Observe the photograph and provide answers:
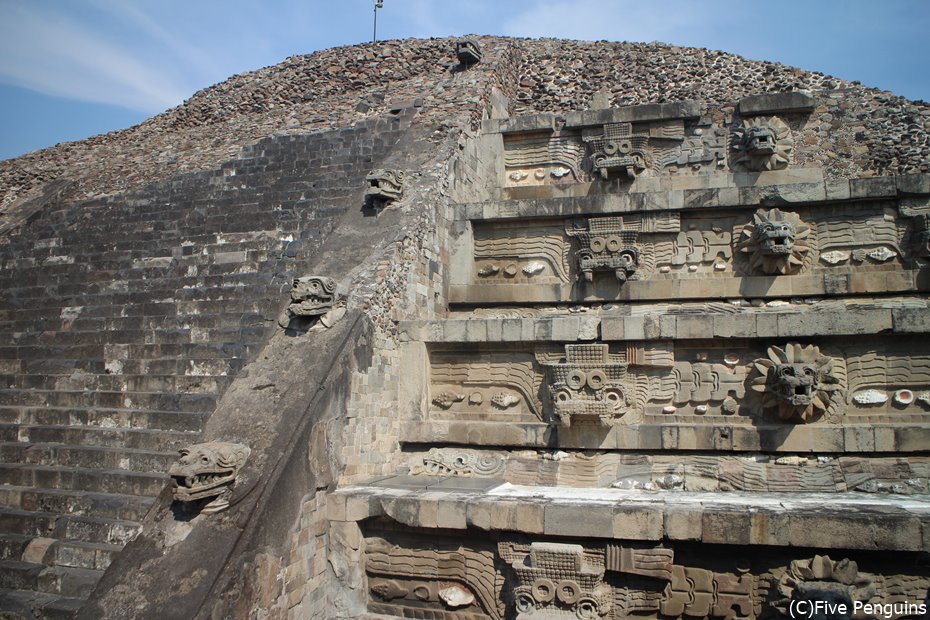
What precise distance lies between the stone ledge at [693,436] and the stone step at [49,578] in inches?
A: 137

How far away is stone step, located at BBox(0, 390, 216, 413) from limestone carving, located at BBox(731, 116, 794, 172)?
7.91 meters

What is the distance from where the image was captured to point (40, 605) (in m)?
5.70

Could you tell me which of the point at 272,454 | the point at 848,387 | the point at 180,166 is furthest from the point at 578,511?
the point at 180,166

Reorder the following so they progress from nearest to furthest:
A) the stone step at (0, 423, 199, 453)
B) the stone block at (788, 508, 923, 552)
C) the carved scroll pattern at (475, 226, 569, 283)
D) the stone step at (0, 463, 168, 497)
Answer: the stone block at (788, 508, 923, 552)
the stone step at (0, 463, 168, 497)
the stone step at (0, 423, 199, 453)
the carved scroll pattern at (475, 226, 569, 283)

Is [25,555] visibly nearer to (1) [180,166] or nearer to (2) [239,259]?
(2) [239,259]

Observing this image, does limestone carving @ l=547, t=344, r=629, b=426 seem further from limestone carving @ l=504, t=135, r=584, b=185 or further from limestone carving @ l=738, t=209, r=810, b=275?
limestone carving @ l=504, t=135, r=584, b=185

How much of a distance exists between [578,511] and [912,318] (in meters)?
4.16

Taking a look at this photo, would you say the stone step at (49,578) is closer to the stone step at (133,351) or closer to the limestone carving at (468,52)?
the stone step at (133,351)

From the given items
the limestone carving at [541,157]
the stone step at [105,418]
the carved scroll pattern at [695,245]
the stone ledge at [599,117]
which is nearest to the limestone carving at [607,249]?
the carved scroll pattern at [695,245]

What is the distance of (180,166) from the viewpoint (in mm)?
13062

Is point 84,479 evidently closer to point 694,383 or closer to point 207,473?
point 207,473

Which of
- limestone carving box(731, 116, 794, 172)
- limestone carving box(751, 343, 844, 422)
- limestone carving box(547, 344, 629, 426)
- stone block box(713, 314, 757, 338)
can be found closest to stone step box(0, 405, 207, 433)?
limestone carving box(547, 344, 629, 426)

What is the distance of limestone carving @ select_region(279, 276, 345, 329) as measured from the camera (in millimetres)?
7141

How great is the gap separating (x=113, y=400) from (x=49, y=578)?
223cm
